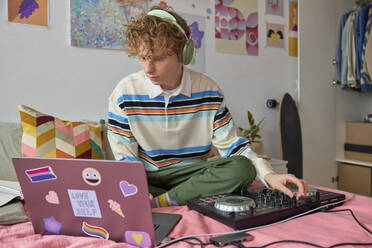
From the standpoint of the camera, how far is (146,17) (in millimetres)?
1075

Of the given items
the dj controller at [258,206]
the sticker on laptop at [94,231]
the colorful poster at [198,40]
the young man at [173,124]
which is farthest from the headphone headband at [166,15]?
the colorful poster at [198,40]

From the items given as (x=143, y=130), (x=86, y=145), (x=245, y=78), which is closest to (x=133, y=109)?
(x=143, y=130)

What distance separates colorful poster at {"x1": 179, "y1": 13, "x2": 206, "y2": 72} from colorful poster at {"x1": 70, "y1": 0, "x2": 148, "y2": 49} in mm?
341

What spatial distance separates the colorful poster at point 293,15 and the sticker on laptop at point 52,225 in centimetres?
229

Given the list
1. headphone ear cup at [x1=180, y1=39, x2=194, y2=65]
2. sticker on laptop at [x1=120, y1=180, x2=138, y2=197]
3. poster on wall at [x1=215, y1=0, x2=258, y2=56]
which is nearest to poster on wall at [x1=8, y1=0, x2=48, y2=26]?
headphone ear cup at [x1=180, y1=39, x2=194, y2=65]

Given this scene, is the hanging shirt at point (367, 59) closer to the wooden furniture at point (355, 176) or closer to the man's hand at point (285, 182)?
the wooden furniture at point (355, 176)

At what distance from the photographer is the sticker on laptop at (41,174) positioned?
658 mm

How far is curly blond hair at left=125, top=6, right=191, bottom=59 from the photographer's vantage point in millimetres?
1025

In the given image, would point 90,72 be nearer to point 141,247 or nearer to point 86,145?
point 86,145

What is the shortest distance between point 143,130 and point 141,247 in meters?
0.62

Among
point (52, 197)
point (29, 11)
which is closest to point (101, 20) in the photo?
point (29, 11)

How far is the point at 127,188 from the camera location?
616 millimetres

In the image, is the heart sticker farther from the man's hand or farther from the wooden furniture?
the wooden furniture

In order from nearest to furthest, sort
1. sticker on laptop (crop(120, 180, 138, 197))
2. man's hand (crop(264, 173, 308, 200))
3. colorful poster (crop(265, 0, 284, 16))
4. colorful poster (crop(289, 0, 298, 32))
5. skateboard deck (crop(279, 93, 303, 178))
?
sticker on laptop (crop(120, 180, 138, 197))
man's hand (crop(264, 173, 308, 200))
skateboard deck (crop(279, 93, 303, 178))
colorful poster (crop(265, 0, 284, 16))
colorful poster (crop(289, 0, 298, 32))
